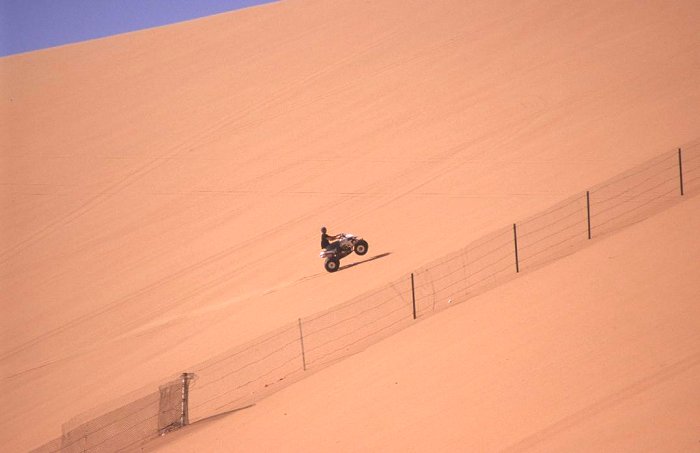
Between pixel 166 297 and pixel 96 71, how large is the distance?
26.0 meters

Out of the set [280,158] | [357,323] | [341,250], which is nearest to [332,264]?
[341,250]

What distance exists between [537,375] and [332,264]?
30.3ft

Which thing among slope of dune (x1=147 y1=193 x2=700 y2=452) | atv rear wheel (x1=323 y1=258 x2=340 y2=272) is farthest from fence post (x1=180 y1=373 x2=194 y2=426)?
atv rear wheel (x1=323 y1=258 x2=340 y2=272)

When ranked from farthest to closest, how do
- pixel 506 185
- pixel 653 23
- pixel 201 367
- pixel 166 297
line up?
1. pixel 653 23
2. pixel 506 185
3. pixel 166 297
4. pixel 201 367

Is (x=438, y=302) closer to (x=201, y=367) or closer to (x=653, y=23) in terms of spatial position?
(x=201, y=367)

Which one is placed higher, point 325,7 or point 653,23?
point 325,7

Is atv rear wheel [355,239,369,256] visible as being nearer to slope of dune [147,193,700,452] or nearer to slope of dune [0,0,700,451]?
slope of dune [0,0,700,451]

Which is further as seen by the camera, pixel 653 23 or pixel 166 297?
Answer: pixel 653 23

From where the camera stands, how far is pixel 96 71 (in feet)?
143

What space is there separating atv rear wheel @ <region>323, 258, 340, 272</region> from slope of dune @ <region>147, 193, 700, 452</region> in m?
6.13

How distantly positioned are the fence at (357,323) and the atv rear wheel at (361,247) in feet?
9.01

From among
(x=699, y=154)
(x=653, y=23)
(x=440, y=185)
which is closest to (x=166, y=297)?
(x=440, y=185)

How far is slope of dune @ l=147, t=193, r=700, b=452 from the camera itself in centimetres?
883

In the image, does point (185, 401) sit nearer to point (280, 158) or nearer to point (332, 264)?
point (332, 264)
